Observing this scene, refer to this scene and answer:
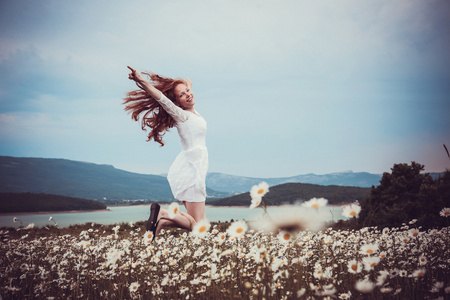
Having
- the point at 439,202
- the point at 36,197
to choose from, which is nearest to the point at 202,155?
the point at 439,202

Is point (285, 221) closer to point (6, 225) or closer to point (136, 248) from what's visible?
point (136, 248)

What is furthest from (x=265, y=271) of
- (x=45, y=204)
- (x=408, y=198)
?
(x=45, y=204)

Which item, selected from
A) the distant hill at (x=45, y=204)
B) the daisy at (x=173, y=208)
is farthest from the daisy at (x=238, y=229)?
the distant hill at (x=45, y=204)

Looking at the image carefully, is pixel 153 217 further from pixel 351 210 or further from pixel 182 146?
pixel 351 210

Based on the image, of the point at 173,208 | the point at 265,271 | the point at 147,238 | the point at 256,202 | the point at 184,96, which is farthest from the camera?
the point at 184,96

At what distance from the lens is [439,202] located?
11.2 m

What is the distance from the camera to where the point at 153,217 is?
222 inches

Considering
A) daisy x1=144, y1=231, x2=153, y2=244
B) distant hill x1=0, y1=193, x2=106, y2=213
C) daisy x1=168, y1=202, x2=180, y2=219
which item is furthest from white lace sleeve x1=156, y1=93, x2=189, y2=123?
distant hill x1=0, y1=193, x2=106, y2=213

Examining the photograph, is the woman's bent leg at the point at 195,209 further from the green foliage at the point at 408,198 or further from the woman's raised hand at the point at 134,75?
the green foliage at the point at 408,198

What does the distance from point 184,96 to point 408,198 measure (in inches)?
455

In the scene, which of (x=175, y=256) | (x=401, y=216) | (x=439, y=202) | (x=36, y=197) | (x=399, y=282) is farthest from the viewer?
(x=36, y=197)

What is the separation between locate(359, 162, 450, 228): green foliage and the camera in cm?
1123

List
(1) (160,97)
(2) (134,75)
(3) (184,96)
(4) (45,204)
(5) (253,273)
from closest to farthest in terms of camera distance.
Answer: (5) (253,273) < (2) (134,75) < (1) (160,97) < (3) (184,96) < (4) (45,204)

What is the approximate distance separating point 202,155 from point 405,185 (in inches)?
441
